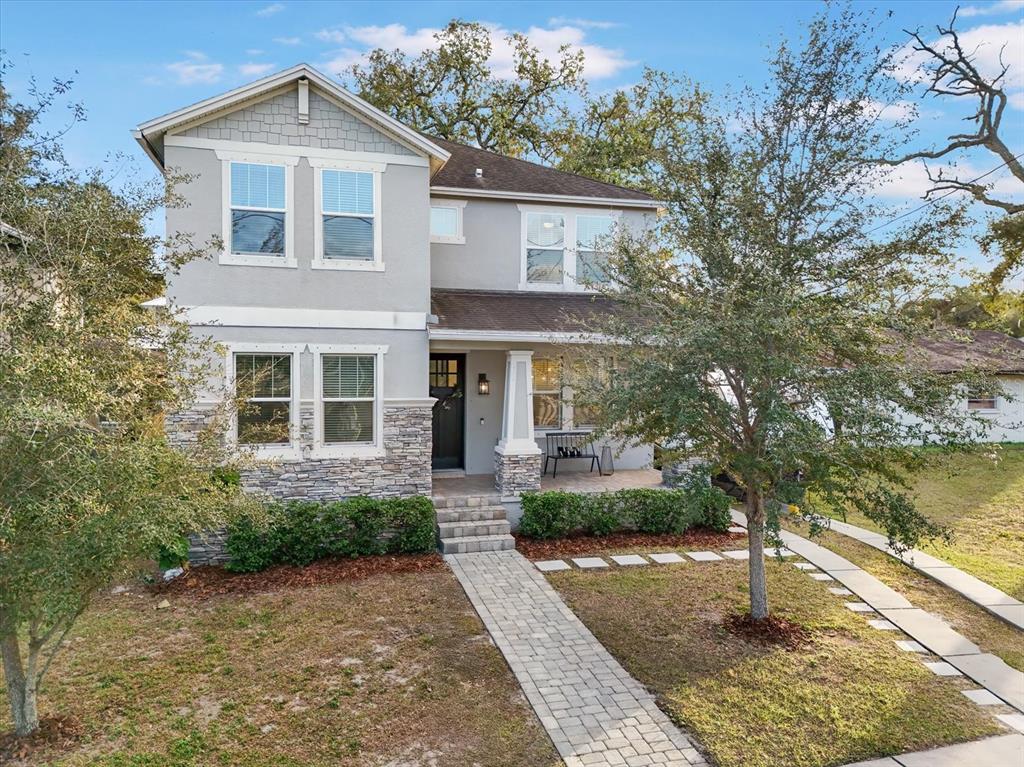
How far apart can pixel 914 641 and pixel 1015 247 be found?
19289 millimetres

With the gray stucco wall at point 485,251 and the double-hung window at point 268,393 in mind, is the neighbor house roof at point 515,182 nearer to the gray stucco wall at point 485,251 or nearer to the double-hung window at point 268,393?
the gray stucco wall at point 485,251

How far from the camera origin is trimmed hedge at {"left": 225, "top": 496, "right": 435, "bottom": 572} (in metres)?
9.60

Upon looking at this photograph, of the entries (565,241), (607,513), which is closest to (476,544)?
(607,513)

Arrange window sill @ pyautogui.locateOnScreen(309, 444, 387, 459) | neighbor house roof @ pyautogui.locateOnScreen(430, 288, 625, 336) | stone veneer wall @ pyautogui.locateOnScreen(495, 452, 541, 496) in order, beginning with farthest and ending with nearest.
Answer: stone veneer wall @ pyautogui.locateOnScreen(495, 452, 541, 496), neighbor house roof @ pyautogui.locateOnScreen(430, 288, 625, 336), window sill @ pyautogui.locateOnScreen(309, 444, 387, 459)

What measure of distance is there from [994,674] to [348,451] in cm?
917

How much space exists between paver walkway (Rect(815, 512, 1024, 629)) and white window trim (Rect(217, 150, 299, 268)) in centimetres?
966

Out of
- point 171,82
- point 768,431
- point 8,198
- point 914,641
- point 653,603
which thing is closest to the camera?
point 8,198

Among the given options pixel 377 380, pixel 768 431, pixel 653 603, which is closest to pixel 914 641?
pixel 653 603

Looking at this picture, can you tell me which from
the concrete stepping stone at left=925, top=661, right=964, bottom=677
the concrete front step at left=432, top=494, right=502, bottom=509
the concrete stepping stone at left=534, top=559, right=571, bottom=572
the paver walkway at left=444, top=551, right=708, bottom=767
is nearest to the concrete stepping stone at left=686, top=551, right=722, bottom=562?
the concrete stepping stone at left=534, top=559, right=571, bottom=572

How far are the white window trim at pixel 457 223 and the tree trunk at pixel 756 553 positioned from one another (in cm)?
811

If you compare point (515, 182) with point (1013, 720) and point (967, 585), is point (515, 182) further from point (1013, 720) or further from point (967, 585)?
point (1013, 720)

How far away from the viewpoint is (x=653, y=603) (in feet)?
27.9

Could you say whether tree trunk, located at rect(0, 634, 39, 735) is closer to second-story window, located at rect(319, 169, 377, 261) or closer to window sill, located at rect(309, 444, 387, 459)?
window sill, located at rect(309, 444, 387, 459)

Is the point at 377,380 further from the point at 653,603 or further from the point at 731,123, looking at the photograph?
the point at 731,123
